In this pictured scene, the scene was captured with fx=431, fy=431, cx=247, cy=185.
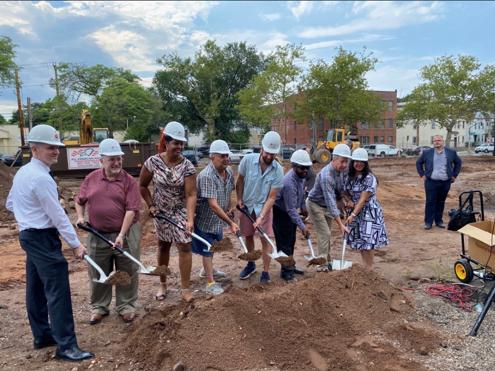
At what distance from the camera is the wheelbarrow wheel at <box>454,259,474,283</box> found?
4898mm

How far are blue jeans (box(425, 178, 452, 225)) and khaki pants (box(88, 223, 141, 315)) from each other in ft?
20.0

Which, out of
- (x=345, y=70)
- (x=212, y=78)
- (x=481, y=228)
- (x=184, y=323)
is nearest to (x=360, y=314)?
(x=184, y=323)

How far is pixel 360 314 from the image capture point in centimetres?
392

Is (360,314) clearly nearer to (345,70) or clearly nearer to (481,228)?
(481,228)

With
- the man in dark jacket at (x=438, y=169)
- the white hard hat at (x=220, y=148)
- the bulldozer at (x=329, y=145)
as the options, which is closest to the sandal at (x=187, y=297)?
the white hard hat at (x=220, y=148)

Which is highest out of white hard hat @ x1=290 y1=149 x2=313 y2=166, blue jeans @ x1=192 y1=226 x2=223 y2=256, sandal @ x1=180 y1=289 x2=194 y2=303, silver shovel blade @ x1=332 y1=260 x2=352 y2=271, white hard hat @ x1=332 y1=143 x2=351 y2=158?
white hard hat @ x1=332 y1=143 x2=351 y2=158

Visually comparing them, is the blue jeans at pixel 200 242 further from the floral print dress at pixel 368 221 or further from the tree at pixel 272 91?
the tree at pixel 272 91

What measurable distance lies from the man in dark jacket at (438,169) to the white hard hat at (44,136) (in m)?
6.85

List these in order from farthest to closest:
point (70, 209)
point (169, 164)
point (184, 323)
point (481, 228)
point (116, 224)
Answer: point (70, 209) → point (481, 228) → point (169, 164) → point (116, 224) → point (184, 323)

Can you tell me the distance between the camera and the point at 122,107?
1356 inches

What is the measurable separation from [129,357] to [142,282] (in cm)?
204

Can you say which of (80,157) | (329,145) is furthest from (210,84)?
(80,157)

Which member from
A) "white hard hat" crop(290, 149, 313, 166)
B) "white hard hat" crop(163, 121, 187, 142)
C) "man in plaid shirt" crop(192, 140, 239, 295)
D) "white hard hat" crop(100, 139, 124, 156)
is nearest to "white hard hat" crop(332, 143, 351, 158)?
"white hard hat" crop(290, 149, 313, 166)

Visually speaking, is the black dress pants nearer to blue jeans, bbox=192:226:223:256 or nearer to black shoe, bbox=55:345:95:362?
black shoe, bbox=55:345:95:362
